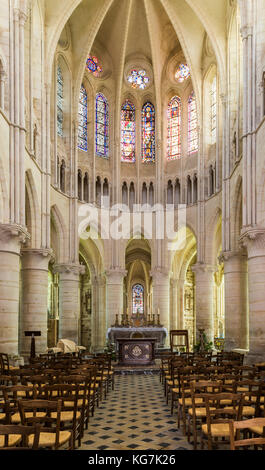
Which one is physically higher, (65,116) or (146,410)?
(65,116)

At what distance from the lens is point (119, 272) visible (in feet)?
113

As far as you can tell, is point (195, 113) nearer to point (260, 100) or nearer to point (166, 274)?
point (166, 274)

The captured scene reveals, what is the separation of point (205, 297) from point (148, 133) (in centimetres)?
1437

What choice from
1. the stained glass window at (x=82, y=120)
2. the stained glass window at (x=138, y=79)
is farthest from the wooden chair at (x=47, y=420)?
the stained glass window at (x=138, y=79)

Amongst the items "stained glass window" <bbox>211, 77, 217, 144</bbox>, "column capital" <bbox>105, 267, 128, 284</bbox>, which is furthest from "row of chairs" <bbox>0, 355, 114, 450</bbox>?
"stained glass window" <bbox>211, 77, 217, 144</bbox>

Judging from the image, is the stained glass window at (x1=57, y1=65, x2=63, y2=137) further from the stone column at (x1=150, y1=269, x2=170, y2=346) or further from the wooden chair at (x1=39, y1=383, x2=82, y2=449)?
the wooden chair at (x1=39, y1=383, x2=82, y2=449)

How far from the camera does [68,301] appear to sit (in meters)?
29.9

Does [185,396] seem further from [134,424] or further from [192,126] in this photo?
[192,126]

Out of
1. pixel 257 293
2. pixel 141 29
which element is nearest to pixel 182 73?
pixel 141 29

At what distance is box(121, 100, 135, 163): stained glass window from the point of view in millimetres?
36906

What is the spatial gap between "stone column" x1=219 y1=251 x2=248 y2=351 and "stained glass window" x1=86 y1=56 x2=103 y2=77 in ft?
62.7

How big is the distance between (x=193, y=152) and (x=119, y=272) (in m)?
10.6

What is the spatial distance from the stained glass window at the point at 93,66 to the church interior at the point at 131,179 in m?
0.15

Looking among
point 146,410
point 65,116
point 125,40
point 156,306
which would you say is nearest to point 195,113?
point 125,40
